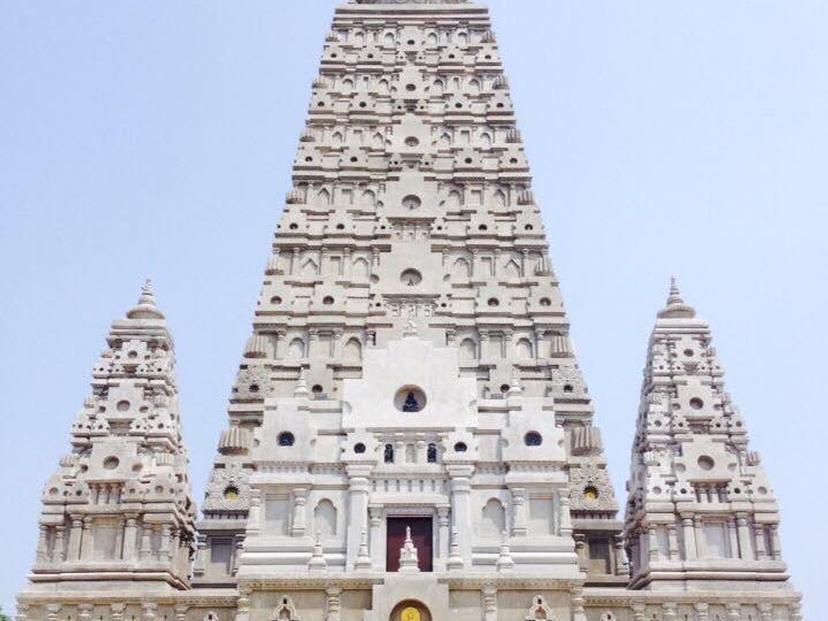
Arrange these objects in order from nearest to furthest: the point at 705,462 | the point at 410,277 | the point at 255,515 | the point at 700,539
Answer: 1. the point at 255,515
2. the point at 700,539
3. the point at 705,462
4. the point at 410,277

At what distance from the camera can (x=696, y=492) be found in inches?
1266

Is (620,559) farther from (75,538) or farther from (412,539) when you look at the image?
(75,538)

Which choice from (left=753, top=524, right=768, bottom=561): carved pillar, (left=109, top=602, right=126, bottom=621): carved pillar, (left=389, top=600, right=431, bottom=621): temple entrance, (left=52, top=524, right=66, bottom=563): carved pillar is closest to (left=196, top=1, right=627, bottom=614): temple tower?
(left=389, top=600, right=431, bottom=621): temple entrance

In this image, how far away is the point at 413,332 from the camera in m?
32.9

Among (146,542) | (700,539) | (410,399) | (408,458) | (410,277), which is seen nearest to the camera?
(408,458)

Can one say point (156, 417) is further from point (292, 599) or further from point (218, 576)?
point (292, 599)

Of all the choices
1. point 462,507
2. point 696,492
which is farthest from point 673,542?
point 462,507

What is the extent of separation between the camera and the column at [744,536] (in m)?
31.4

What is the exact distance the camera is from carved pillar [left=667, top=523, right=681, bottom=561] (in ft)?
103

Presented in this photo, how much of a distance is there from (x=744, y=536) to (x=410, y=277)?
518 inches

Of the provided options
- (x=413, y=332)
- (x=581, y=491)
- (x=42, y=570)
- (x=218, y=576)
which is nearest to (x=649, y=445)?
(x=581, y=491)

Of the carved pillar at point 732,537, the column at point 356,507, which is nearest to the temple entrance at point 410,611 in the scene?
the column at point 356,507

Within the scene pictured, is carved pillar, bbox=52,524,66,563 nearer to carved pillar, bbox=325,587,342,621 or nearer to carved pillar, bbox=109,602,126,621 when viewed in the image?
carved pillar, bbox=109,602,126,621

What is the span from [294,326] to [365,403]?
249 inches
